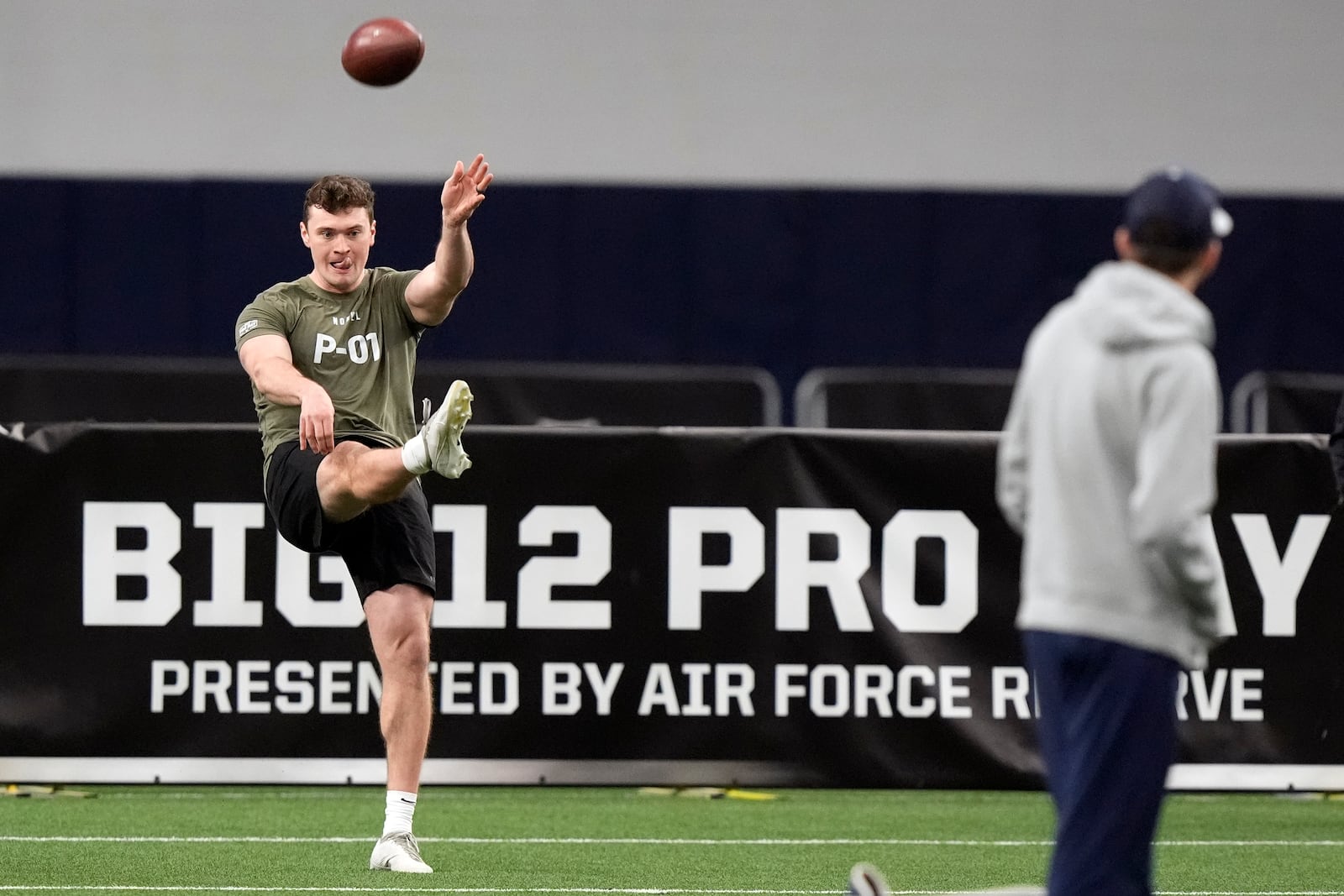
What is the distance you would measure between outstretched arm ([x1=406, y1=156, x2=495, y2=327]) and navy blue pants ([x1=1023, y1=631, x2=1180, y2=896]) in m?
3.16

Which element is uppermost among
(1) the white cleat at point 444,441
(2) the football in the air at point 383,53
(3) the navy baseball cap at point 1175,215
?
(2) the football in the air at point 383,53

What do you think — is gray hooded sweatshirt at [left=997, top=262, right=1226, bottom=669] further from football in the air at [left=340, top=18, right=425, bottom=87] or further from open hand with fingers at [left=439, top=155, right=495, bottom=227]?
football in the air at [left=340, top=18, right=425, bottom=87]

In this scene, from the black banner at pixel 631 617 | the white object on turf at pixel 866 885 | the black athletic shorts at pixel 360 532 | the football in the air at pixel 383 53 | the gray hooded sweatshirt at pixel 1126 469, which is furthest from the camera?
the black banner at pixel 631 617

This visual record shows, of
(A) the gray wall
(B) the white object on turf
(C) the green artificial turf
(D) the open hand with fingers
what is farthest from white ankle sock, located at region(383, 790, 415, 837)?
(A) the gray wall

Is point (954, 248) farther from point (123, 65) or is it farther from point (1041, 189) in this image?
point (123, 65)

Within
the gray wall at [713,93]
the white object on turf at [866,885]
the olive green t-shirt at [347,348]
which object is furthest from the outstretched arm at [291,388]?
the gray wall at [713,93]

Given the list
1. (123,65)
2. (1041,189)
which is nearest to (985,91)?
(1041,189)

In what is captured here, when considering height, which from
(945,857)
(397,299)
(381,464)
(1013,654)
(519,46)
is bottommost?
(945,857)

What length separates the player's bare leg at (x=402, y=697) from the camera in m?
6.30

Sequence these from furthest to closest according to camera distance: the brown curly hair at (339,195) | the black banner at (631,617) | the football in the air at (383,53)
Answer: the black banner at (631,617), the football in the air at (383,53), the brown curly hair at (339,195)

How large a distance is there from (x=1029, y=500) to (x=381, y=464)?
8.87 feet

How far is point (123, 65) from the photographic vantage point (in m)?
17.1

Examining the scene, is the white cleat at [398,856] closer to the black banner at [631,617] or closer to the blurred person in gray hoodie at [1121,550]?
the black banner at [631,617]

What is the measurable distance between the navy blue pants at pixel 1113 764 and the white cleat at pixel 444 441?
8.71 ft
